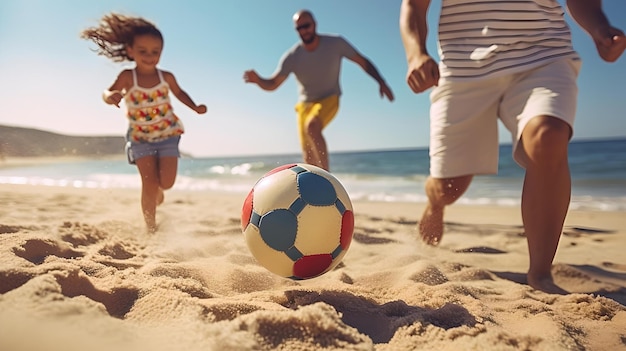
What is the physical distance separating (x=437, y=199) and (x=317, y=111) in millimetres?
2338

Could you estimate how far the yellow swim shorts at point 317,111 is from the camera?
5020 mm

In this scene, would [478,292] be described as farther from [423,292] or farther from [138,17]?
[138,17]

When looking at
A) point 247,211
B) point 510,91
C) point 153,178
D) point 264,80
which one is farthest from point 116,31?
point 510,91

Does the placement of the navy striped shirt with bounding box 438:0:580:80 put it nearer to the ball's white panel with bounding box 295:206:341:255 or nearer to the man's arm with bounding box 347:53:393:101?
the ball's white panel with bounding box 295:206:341:255

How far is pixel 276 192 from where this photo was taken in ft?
6.34

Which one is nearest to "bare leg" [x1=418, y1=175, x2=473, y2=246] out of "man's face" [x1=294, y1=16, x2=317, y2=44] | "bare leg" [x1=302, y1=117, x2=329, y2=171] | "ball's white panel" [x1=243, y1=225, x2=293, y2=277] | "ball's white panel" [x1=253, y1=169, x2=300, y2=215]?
"ball's white panel" [x1=253, y1=169, x2=300, y2=215]

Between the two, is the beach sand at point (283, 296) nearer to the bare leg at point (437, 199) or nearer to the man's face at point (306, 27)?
the bare leg at point (437, 199)

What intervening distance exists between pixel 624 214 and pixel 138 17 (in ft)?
17.4

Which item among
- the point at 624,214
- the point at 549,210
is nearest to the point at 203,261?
the point at 549,210

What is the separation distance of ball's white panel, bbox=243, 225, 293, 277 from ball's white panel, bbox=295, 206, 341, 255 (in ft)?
0.28

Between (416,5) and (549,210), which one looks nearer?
(549,210)

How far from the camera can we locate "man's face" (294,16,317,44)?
202 inches

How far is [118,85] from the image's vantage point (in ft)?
12.0

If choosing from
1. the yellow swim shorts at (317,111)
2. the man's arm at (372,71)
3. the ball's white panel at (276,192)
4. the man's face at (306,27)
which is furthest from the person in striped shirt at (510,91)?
the man's face at (306,27)
